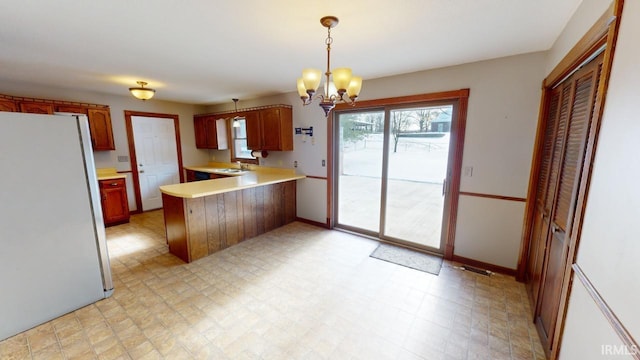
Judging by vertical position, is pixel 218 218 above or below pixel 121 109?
below

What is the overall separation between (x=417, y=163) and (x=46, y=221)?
383cm

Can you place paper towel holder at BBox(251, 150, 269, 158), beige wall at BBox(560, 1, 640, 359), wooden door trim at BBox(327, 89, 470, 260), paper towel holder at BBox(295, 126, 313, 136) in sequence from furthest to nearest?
paper towel holder at BBox(251, 150, 269, 158) < paper towel holder at BBox(295, 126, 313, 136) < wooden door trim at BBox(327, 89, 470, 260) < beige wall at BBox(560, 1, 640, 359)

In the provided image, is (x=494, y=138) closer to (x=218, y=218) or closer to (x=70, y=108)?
(x=218, y=218)

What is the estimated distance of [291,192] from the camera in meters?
4.32

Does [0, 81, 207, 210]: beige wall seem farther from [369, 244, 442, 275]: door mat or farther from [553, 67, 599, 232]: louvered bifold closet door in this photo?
[553, 67, 599, 232]: louvered bifold closet door

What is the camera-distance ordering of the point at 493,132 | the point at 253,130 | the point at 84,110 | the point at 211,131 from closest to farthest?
the point at 493,132 < the point at 84,110 < the point at 253,130 < the point at 211,131

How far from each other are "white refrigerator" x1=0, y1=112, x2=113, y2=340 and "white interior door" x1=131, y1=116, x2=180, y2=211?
3.13 meters

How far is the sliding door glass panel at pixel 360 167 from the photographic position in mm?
3547

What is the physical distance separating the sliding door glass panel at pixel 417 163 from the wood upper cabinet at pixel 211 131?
12.3 feet

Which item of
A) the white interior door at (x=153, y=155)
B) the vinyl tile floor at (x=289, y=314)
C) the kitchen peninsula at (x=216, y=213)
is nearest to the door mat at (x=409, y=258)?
the vinyl tile floor at (x=289, y=314)

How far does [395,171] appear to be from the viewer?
3424mm

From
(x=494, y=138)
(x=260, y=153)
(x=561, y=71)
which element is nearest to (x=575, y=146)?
(x=561, y=71)

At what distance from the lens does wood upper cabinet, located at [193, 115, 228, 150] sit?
5262 mm

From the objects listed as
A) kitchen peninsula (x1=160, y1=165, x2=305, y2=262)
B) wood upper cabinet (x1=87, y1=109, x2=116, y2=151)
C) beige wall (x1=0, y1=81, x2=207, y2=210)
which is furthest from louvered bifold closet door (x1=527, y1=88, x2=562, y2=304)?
wood upper cabinet (x1=87, y1=109, x2=116, y2=151)
